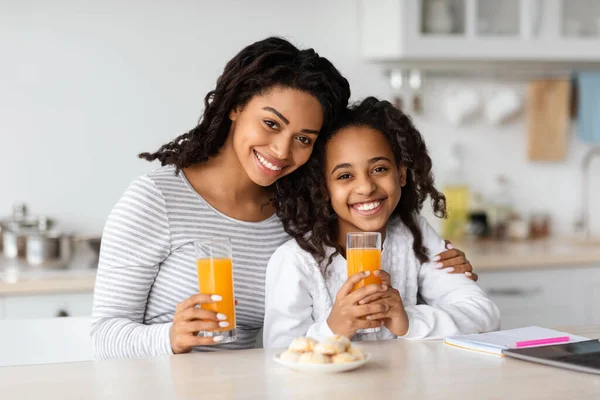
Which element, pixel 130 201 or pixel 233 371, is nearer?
pixel 233 371

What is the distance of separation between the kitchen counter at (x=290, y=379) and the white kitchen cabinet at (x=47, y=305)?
1264 millimetres

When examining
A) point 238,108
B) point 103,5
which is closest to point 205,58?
point 103,5

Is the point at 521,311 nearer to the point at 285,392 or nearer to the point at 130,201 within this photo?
the point at 130,201

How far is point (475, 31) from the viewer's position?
3.42m

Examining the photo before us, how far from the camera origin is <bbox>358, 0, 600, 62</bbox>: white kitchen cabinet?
3324 millimetres

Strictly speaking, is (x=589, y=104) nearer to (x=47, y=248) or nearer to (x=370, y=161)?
(x=370, y=161)

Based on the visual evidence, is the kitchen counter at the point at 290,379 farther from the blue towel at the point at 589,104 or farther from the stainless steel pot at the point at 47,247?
the blue towel at the point at 589,104

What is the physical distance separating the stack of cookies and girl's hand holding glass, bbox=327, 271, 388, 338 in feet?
0.65

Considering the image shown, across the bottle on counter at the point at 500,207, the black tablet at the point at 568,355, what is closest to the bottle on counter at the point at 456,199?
the bottle on counter at the point at 500,207

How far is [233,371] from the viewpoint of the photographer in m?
1.45

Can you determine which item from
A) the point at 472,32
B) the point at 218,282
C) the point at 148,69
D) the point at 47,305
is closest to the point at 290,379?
the point at 218,282

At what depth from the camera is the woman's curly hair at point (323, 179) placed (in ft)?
6.64

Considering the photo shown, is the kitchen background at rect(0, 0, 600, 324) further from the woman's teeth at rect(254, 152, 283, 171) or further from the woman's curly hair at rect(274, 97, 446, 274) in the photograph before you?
the woman's teeth at rect(254, 152, 283, 171)

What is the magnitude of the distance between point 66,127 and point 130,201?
→ 1.48 m
